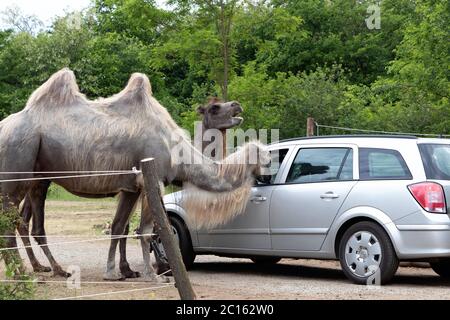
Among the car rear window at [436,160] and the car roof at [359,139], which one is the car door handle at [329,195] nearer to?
the car roof at [359,139]

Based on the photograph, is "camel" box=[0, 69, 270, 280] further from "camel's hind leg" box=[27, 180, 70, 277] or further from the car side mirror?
"camel's hind leg" box=[27, 180, 70, 277]

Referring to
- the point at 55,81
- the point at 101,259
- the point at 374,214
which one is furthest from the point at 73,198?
the point at 374,214

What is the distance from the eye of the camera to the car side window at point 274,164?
12.1m

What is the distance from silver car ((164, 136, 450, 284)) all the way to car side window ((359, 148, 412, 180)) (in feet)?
0.04

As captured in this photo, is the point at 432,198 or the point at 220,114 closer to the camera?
the point at 432,198

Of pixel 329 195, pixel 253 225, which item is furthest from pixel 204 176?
pixel 329 195

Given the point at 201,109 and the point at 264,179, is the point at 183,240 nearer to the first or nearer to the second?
the point at 264,179

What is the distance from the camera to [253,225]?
1195cm

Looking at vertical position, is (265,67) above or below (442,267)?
above

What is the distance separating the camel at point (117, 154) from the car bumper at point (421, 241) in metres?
2.31

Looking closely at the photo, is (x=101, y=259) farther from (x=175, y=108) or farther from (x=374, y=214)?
(x=175, y=108)

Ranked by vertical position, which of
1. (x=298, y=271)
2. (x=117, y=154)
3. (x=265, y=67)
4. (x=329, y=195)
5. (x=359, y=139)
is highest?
(x=265, y=67)

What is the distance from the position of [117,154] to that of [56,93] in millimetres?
1218

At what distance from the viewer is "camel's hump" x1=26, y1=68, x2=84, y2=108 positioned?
12039mm
